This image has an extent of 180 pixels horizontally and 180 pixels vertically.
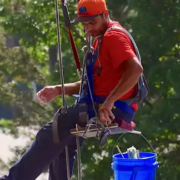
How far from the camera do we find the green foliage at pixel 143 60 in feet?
24.7

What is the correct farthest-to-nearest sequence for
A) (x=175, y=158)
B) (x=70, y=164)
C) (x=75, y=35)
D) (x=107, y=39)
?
(x=75, y=35) → (x=175, y=158) → (x=70, y=164) → (x=107, y=39)

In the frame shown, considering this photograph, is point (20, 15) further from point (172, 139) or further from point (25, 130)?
point (172, 139)

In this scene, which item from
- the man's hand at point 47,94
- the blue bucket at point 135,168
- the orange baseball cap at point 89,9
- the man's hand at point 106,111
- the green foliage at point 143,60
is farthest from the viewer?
the green foliage at point 143,60

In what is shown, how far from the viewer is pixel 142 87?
4.23m

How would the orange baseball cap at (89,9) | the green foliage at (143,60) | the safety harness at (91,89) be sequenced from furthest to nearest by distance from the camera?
the green foliage at (143,60)
the safety harness at (91,89)
the orange baseball cap at (89,9)

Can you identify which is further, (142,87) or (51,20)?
(51,20)

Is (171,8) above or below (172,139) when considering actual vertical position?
above

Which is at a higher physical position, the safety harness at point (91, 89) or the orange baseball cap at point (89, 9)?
the orange baseball cap at point (89, 9)

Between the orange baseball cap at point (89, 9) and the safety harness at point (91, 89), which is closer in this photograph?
the orange baseball cap at point (89, 9)

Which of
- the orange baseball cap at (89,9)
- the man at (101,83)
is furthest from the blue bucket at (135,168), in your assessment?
the orange baseball cap at (89,9)

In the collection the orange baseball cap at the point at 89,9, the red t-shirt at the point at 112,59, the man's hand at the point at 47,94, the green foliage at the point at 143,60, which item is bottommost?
the green foliage at the point at 143,60

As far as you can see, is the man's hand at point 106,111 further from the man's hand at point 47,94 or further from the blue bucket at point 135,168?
the blue bucket at point 135,168

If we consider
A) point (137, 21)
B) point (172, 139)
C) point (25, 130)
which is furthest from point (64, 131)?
point (25, 130)

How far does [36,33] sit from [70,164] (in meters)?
4.64
